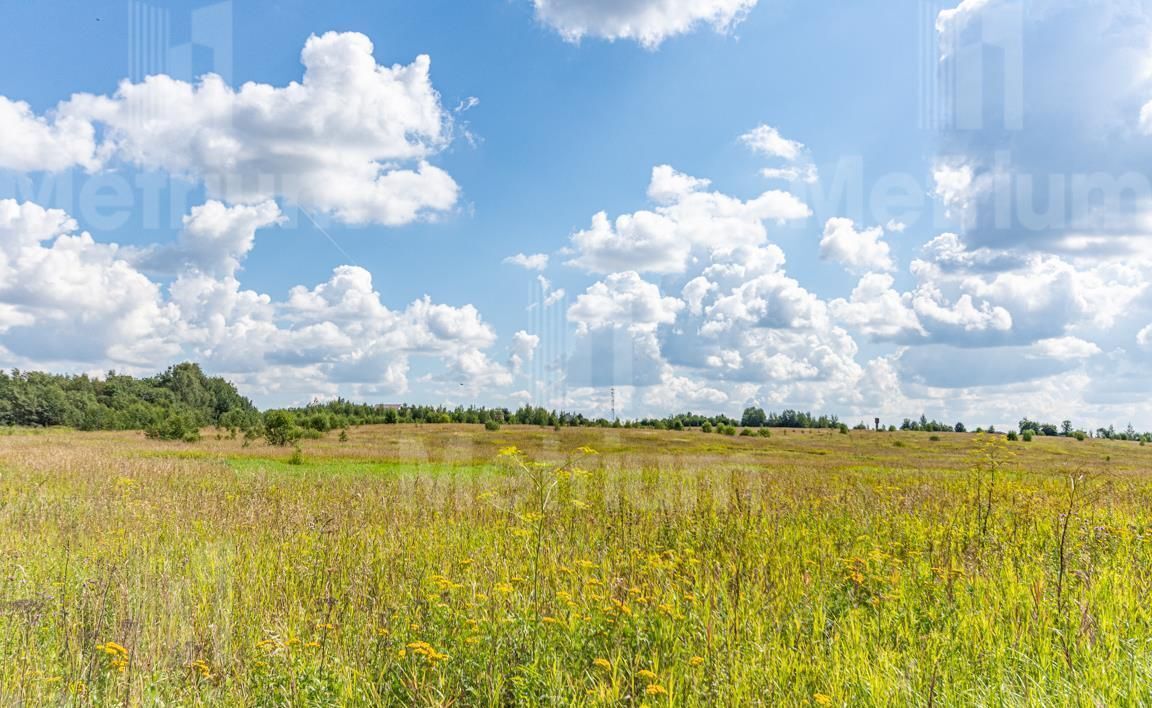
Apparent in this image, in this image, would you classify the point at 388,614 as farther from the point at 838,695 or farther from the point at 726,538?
the point at 726,538

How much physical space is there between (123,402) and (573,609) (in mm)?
148703

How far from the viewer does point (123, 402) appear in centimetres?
11931

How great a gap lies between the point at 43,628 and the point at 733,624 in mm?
6098

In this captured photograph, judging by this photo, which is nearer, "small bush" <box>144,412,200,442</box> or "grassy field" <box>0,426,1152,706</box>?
"grassy field" <box>0,426,1152,706</box>

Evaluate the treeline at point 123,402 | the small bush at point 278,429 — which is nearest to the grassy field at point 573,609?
the small bush at point 278,429

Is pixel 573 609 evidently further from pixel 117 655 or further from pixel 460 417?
pixel 460 417

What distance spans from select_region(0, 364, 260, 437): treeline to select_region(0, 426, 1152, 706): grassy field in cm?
4866

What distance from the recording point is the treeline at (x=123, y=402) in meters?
81.4

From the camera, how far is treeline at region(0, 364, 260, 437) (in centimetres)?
8141

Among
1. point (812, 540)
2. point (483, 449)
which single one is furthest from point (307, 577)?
point (483, 449)

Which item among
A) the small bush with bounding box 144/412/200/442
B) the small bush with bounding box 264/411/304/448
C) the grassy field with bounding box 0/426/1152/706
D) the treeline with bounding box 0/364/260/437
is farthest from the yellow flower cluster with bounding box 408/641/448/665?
the small bush with bounding box 144/412/200/442

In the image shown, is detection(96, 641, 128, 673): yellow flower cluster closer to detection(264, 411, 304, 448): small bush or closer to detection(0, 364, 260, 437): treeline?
detection(264, 411, 304, 448): small bush

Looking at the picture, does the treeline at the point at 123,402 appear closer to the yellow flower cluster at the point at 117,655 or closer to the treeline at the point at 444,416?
the treeline at the point at 444,416

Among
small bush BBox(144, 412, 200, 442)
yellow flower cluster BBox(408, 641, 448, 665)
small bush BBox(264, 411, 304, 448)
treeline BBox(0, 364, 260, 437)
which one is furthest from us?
treeline BBox(0, 364, 260, 437)
